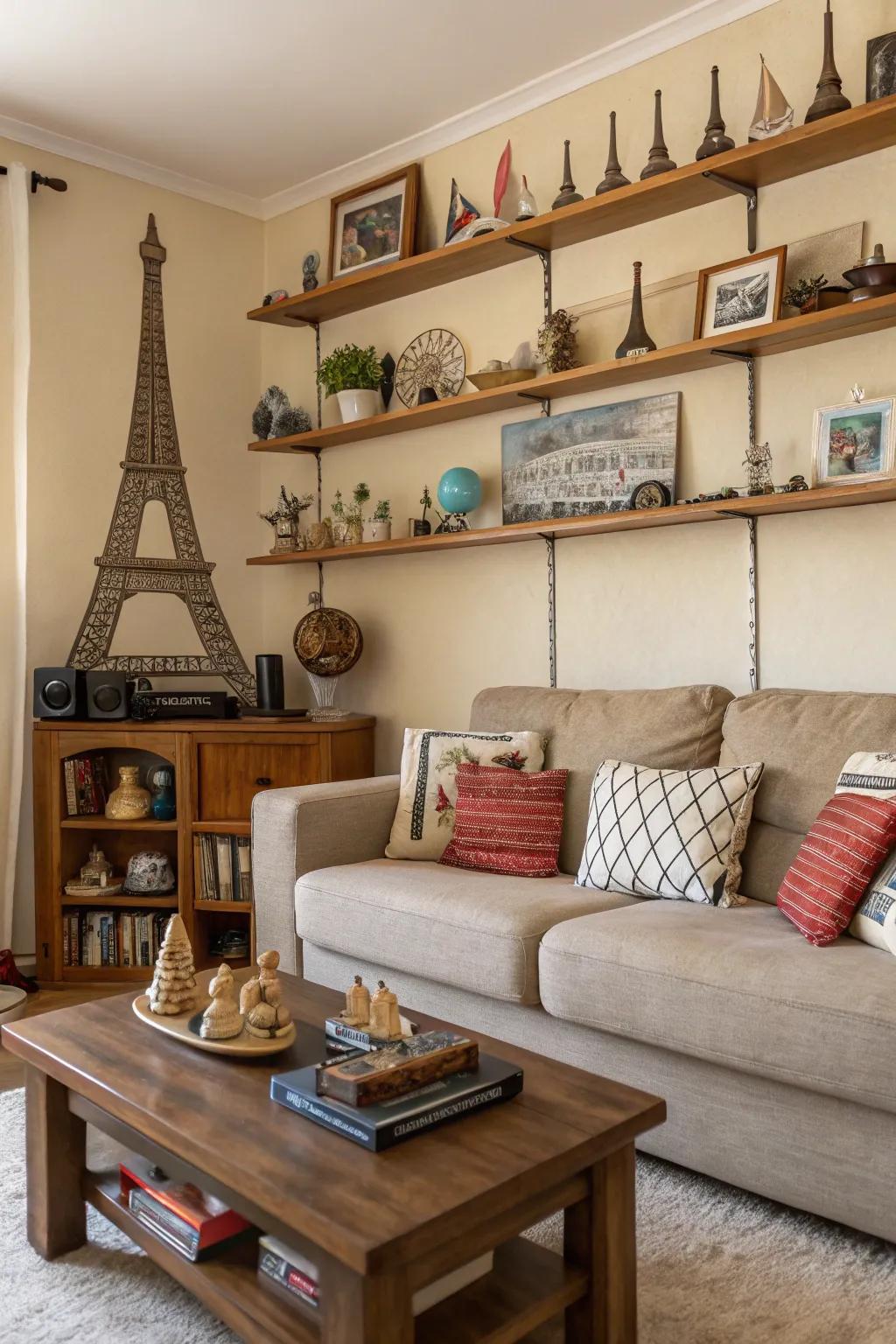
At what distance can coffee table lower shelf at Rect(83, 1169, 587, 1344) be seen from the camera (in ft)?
4.43

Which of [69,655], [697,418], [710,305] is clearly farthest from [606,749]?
[69,655]

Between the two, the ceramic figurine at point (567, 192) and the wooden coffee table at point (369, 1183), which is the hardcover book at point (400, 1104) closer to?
the wooden coffee table at point (369, 1183)

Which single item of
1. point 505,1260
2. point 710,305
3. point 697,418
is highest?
point 710,305

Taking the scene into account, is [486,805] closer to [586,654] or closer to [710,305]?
[586,654]

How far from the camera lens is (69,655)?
12.3 ft

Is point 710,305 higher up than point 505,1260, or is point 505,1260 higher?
point 710,305

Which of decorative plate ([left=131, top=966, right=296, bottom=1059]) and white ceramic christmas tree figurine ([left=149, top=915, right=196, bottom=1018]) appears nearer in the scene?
decorative plate ([left=131, top=966, right=296, bottom=1059])

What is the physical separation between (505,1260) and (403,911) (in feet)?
3.31

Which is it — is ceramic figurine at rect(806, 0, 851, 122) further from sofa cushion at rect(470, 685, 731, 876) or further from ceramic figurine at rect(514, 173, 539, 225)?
sofa cushion at rect(470, 685, 731, 876)

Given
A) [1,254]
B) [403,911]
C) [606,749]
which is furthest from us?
[1,254]

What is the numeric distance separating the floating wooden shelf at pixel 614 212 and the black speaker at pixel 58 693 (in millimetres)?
1529

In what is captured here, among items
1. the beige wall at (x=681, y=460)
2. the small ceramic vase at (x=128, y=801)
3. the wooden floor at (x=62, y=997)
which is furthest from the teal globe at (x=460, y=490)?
the wooden floor at (x=62, y=997)

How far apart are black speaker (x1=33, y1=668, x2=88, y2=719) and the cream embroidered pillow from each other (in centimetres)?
118

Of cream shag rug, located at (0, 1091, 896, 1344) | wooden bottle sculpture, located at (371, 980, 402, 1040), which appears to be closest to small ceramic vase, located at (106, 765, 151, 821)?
cream shag rug, located at (0, 1091, 896, 1344)
